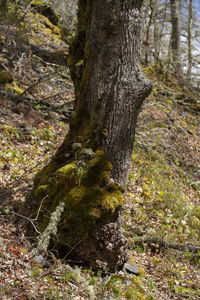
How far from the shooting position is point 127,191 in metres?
5.93

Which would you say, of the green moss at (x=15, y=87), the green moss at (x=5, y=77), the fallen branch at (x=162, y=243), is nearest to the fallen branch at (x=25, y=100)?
the green moss at (x=15, y=87)

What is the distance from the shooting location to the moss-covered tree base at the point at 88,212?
3.43m

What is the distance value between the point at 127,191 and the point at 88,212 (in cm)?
263

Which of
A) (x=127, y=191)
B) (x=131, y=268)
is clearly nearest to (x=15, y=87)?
(x=127, y=191)

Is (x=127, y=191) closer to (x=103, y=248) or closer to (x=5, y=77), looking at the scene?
(x=103, y=248)

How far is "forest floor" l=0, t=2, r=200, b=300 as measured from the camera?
3072mm

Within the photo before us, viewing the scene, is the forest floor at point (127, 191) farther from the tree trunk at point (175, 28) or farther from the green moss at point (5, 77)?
the tree trunk at point (175, 28)

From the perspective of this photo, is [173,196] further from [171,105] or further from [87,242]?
[171,105]

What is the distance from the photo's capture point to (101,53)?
12.0 ft

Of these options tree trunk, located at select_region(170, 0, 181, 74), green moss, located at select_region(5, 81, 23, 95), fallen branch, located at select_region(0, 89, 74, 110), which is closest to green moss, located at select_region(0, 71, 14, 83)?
green moss, located at select_region(5, 81, 23, 95)

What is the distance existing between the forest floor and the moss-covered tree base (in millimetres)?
212

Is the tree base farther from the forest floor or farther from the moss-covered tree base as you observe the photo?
the forest floor

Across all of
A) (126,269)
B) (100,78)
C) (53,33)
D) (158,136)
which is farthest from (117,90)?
(53,33)

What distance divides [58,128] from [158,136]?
333 cm
